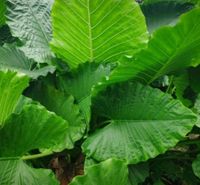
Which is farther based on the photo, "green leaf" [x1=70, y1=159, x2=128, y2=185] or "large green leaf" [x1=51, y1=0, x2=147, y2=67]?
"large green leaf" [x1=51, y1=0, x2=147, y2=67]

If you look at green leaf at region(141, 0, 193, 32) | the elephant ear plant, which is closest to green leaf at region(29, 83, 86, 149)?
the elephant ear plant

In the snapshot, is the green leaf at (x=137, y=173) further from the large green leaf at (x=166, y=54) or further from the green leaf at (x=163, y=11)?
the green leaf at (x=163, y=11)

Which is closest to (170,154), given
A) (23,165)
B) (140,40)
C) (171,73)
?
(171,73)

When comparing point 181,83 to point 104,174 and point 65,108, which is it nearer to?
point 65,108

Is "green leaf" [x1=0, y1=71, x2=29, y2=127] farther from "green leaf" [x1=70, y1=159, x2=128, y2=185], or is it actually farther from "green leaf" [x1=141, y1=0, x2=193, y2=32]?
"green leaf" [x1=141, y1=0, x2=193, y2=32]

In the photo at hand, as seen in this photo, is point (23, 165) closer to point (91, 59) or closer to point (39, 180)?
point (39, 180)

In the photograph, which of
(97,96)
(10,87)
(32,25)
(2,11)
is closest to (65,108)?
(97,96)

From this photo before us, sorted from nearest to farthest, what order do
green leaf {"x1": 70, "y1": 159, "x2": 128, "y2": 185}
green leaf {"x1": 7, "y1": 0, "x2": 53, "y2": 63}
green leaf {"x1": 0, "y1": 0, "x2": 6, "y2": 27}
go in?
1. green leaf {"x1": 70, "y1": 159, "x2": 128, "y2": 185}
2. green leaf {"x1": 7, "y1": 0, "x2": 53, "y2": 63}
3. green leaf {"x1": 0, "y1": 0, "x2": 6, "y2": 27}
